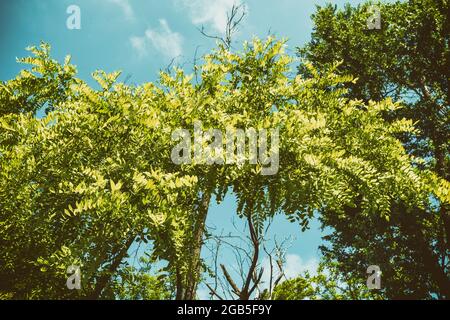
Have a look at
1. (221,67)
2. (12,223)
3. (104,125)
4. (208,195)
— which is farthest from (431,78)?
(12,223)

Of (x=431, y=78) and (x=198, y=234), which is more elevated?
(x=431, y=78)

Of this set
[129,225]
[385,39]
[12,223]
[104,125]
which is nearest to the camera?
[129,225]

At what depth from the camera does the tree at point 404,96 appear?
13211 millimetres

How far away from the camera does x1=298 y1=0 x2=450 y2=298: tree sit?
1321 centimetres

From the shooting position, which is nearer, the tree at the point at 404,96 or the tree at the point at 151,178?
the tree at the point at 151,178

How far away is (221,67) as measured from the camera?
5656mm

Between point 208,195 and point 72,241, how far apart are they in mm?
1999

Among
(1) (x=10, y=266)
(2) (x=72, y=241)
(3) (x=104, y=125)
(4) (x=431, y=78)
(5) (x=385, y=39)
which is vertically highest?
(5) (x=385, y=39)

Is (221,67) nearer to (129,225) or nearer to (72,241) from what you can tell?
(129,225)

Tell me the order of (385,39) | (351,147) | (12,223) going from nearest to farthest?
(12,223) < (351,147) < (385,39)

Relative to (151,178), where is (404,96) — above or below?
above

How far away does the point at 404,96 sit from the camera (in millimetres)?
14852

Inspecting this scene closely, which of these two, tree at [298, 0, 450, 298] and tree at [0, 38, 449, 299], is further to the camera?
tree at [298, 0, 450, 298]

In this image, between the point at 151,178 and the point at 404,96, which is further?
the point at 404,96
